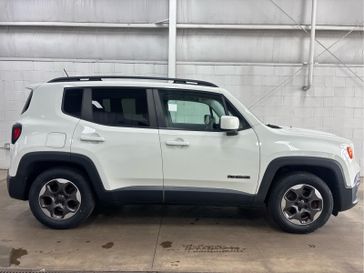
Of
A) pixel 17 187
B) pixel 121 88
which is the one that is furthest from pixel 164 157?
pixel 17 187

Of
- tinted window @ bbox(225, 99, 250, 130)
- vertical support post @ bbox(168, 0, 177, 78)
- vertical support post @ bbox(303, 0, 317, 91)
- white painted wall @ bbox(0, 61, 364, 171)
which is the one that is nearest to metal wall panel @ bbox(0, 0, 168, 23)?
vertical support post @ bbox(168, 0, 177, 78)

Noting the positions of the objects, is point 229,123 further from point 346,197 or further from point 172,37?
point 172,37

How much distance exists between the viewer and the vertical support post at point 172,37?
7832 millimetres

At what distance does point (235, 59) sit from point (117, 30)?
8.68 ft

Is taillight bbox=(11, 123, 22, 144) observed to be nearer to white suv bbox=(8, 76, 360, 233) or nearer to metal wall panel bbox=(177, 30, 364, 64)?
white suv bbox=(8, 76, 360, 233)

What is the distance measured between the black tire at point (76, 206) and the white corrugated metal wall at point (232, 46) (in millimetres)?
4045

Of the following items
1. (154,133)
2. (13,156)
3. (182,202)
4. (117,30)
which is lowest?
(182,202)

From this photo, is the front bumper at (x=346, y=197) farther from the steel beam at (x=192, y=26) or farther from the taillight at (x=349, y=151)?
the steel beam at (x=192, y=26)

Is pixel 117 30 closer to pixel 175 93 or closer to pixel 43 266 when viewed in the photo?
pixel 175 93

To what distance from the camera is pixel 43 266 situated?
11.8 ft

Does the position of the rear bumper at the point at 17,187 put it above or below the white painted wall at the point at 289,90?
below

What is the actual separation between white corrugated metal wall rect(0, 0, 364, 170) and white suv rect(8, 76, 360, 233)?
3567 millimetres

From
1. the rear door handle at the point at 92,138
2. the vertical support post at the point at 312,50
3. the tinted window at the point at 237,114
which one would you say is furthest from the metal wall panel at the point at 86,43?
the rear door handle at the point at 92,138

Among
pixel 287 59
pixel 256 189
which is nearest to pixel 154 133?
pixel 256 189
